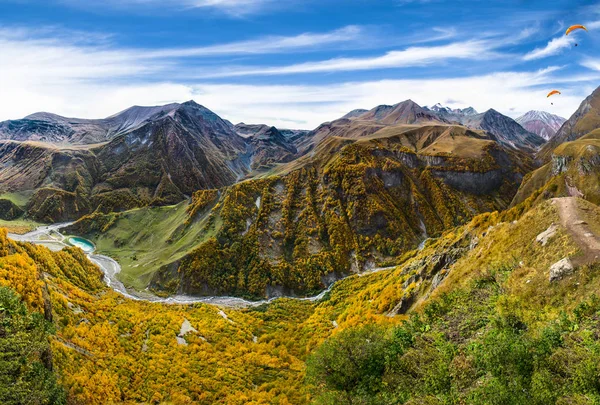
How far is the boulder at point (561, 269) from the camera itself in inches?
937

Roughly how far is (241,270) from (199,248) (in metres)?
17.1

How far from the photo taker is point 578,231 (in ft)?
89.6

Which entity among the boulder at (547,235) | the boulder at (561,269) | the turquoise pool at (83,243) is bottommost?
the turquoise pool at (83,243)

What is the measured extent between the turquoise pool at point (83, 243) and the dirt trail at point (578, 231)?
6858 inches

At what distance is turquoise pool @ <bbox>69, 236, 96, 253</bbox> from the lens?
155m

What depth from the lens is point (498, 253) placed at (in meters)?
34.1

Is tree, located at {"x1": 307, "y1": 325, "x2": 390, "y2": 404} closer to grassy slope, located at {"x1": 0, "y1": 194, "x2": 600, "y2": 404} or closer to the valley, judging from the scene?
the valley

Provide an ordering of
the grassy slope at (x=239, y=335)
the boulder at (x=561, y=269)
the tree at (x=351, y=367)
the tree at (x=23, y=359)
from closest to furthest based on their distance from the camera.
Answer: the tree at (x=23, y=359)
the boulder at (x=561, y=269)
the tree at (x=351, y=367)
the grassy slope at (x=239, y=335)

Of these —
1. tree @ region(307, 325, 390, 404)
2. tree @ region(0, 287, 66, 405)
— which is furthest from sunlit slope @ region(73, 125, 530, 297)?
tree @ region(0, 287, 66, 405)

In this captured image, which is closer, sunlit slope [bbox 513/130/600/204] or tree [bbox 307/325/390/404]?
tree [bbox 307/325/390/404]

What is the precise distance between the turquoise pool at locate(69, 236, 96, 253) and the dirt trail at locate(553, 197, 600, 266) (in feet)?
572

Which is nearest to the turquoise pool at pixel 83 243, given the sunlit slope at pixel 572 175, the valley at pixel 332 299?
the valley at pixel 332 299

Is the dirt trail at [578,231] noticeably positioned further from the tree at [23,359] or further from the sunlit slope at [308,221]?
the sunlit slope at [308,221]

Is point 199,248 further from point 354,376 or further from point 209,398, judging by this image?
point 354,376
